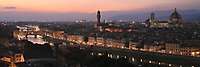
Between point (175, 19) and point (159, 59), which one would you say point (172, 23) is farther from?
point (159, 59)

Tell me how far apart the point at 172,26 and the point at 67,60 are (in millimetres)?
73538

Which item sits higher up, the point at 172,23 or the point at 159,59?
the point at 159,59

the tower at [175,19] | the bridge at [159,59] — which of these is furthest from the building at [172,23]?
the bridge at [159,59]

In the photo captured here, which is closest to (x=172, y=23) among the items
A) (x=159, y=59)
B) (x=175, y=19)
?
(x=175, y=19)

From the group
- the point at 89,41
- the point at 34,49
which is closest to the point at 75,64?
the point at 34,49

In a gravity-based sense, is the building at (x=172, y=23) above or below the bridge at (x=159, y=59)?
below

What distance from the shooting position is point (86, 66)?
24.3 meters

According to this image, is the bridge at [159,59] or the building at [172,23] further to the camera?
the building at [172,23]

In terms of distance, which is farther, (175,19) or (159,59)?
(175,19)

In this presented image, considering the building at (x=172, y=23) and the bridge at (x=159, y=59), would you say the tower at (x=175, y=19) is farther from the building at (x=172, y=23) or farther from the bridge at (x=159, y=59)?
the bridge at (x=159, y=59)

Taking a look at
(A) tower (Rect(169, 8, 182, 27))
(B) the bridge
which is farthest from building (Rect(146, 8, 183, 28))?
(B) the bridge

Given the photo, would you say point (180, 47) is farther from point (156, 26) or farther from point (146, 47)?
point (156, 26)

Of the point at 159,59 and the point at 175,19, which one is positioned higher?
the point at 159,59

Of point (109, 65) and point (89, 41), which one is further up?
point (109, 65)
